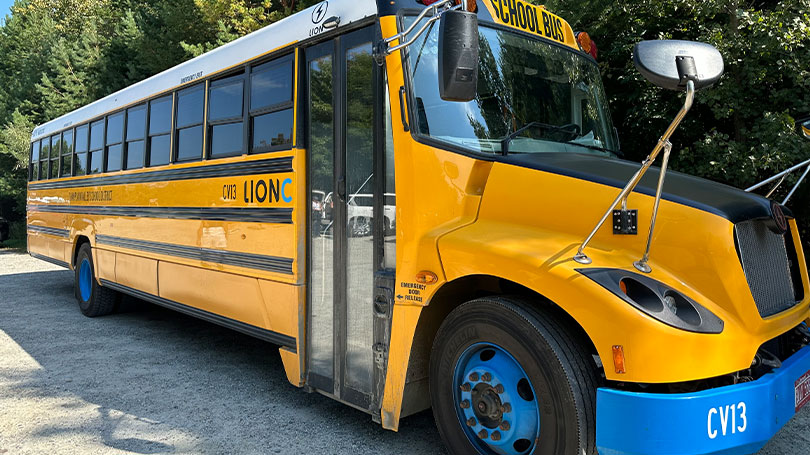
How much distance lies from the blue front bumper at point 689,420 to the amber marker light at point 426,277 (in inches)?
38.3

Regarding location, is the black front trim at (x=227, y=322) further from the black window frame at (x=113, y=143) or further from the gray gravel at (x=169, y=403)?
the black window frame at (x=113, y=143)

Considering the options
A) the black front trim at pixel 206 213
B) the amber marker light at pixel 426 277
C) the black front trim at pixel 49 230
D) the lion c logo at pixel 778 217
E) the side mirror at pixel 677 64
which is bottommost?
the black front trim at pixel 49 230

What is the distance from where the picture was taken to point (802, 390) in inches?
110

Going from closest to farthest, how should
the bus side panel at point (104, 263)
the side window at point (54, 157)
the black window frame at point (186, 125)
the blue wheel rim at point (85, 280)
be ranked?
1. the black window frame at point (186, 125)
2. the bus side panel at point (104, 263)
3. the blue wheel rim at point (85, 280)
4. the side window at point (54, 157)

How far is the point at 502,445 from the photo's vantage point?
2.90m

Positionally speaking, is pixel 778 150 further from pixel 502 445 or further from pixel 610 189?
pixel 502 445

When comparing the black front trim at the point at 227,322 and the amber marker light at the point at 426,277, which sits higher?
the amber marker light at the point at 426,277

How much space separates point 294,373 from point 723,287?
8.79 ft

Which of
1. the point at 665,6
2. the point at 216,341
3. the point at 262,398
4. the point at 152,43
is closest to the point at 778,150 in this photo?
the point at 665,6

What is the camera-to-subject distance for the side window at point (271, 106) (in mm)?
4250

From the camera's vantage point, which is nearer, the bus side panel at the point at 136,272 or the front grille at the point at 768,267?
the front grille at the point at 768,267

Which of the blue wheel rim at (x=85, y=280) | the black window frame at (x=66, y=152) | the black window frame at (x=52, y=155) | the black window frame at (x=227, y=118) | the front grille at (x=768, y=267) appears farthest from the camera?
the black window frame at (x=52, y=155)

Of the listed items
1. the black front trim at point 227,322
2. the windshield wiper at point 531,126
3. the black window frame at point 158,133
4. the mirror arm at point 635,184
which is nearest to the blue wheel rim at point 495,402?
the mirror arm at point 635,184

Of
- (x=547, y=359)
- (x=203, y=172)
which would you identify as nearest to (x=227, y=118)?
(x=203, y=172)
